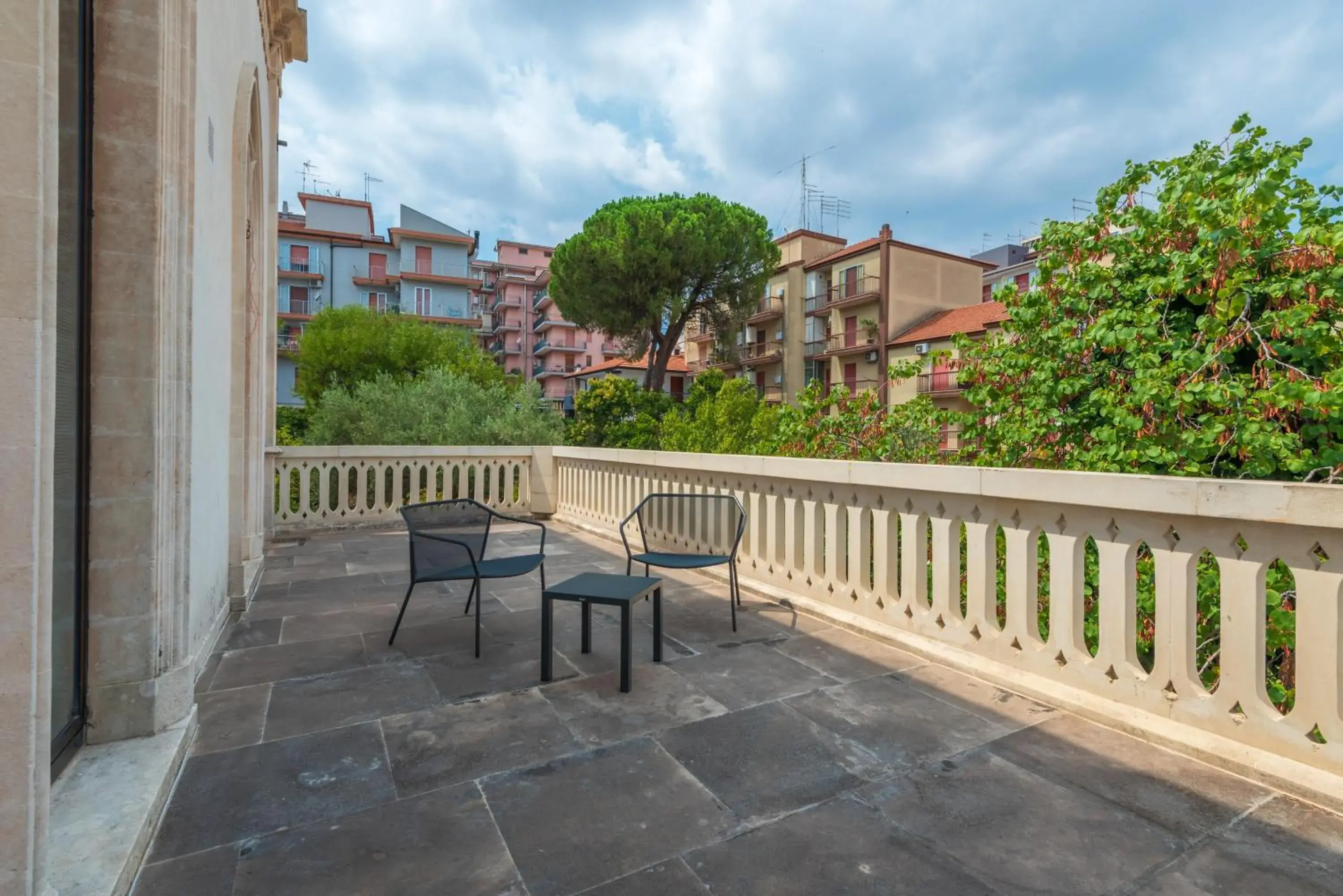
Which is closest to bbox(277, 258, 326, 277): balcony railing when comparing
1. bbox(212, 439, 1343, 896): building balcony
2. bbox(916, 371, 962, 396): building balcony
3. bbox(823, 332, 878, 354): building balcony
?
bbox(823, 332, 878, 354): building balcony

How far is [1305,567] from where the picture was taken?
2113 millimetres

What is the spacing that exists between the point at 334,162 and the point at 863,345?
1390 inches

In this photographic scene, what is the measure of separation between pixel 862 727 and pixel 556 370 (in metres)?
51.0

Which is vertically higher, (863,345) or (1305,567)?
(863,345)

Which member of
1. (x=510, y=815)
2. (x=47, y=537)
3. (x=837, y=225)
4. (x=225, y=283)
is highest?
(x=837, y=225)

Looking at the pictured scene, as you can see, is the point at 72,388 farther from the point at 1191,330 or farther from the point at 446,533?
the point at 1191,330

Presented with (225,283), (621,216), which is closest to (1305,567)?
(225,283)

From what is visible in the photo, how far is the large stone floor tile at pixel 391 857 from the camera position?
160 centimetres

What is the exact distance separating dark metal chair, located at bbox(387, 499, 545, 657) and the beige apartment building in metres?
1.00

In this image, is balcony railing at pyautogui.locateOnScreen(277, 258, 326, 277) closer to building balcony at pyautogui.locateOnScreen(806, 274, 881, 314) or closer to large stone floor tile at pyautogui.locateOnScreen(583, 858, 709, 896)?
building balcony at pyautogui.locateOnScreen(806, 274, 881, 314)

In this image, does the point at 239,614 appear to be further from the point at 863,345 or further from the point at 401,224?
the point at 401,224

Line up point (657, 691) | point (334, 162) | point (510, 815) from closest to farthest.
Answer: point (510, 815)
point (657, 691)
point (334, 162)

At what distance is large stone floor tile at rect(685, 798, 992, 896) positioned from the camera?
5.25ft

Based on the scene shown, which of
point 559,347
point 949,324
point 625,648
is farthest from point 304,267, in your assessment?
point 625,648
